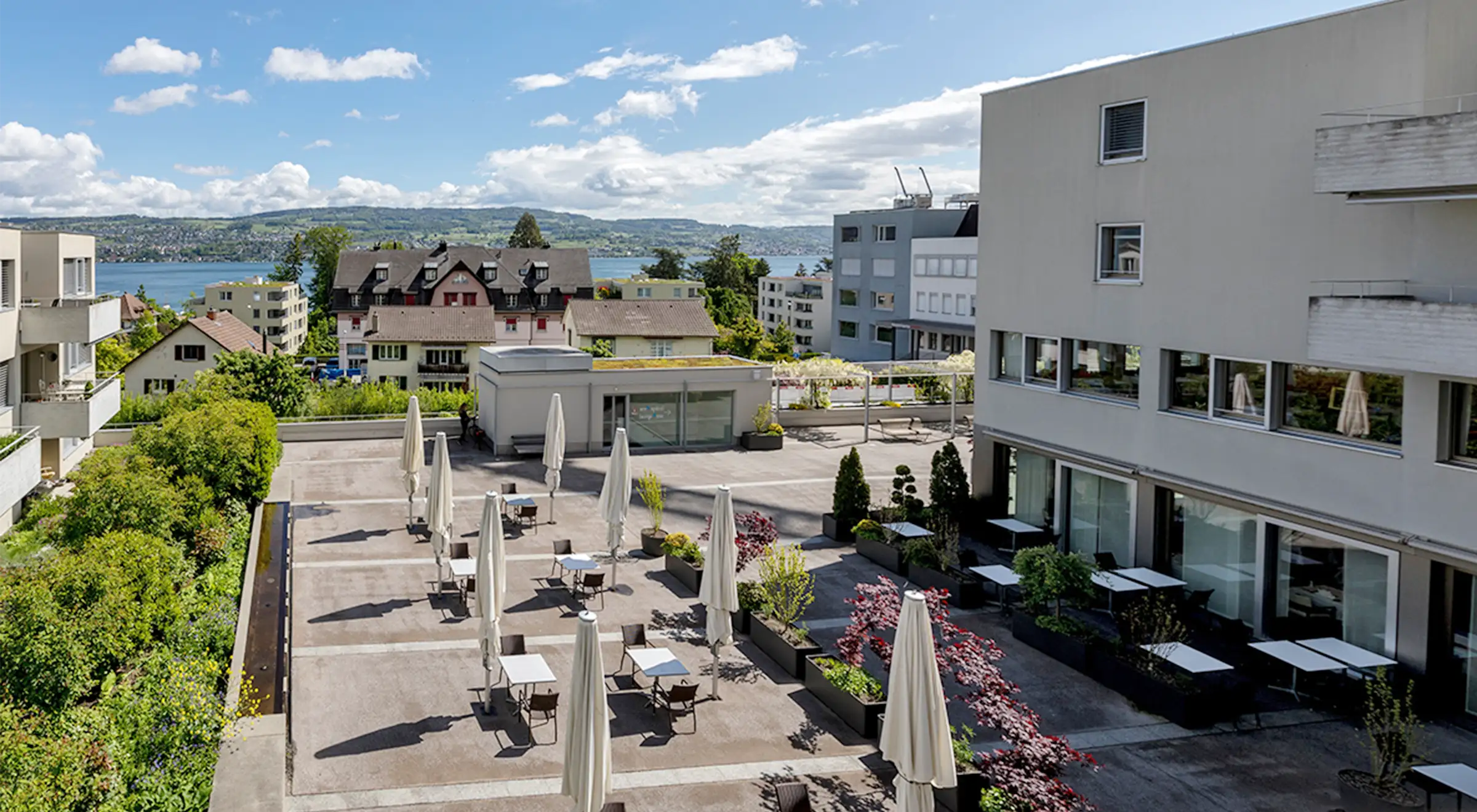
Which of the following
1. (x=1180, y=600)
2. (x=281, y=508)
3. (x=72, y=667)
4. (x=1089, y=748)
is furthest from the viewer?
(x=281, y=508)

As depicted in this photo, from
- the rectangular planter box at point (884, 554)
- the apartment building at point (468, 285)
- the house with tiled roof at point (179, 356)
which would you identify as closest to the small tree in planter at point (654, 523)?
the rectangular planter box at point (884, 554)

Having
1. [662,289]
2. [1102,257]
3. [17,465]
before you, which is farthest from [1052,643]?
[662,289]

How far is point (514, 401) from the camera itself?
113ft

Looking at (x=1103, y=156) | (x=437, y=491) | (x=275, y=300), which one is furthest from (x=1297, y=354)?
(x=275, y=300)

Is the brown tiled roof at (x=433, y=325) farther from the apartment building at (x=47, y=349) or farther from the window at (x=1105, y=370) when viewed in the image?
the window at (x=1105, y=370)

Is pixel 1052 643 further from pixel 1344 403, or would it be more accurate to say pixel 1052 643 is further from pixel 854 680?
pixel 1344 403

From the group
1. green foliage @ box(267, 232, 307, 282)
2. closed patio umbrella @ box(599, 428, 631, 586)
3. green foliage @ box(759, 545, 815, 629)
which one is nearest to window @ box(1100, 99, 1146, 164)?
green foliage @ box(759, 545, 815, 629)

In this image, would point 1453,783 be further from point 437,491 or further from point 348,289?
point 348,289

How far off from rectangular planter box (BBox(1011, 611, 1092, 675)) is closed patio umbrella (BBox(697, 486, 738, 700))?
17.6 feet

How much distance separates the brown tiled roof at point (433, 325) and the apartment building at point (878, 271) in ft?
94.2

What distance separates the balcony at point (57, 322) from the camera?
28141mm

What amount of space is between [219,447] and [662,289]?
12002cm

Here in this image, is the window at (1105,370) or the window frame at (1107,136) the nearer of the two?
the window frame at (1107,136)

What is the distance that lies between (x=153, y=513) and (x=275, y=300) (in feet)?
494
